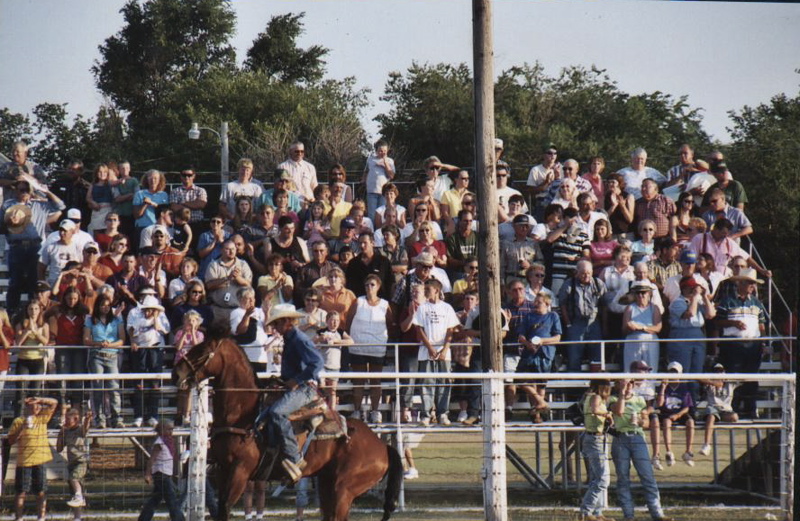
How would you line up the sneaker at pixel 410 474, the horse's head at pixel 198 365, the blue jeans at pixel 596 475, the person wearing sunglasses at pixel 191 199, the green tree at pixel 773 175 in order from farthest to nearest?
1. the green tree at pixel 773 175
2. the person wearing sunglasses at pixel 191 199
3. the sneaker at pixel 410 474
4. the blue jeans at pixel 596 475
5. the horse's head at pixel 198 365

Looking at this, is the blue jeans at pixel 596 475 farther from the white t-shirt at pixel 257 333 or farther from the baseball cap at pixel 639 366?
the white t-shirt at pixel 257 333

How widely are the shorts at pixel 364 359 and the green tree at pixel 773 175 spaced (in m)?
18.6

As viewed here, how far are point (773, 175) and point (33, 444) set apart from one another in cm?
2895

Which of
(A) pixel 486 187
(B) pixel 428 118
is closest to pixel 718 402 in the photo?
(A) pixel 486 187

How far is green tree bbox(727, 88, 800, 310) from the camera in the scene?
33688 mm

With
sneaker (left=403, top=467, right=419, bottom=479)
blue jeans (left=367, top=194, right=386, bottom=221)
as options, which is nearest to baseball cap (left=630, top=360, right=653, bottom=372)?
sneaker (left=403, top=467, right=419, bottom=479)

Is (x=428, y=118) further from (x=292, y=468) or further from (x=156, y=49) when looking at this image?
(x=292, y=468)

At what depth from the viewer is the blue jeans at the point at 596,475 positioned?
43.3 ft

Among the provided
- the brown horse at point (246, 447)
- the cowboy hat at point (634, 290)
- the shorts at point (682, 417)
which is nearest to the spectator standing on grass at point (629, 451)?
the shorts at point (682, 417)

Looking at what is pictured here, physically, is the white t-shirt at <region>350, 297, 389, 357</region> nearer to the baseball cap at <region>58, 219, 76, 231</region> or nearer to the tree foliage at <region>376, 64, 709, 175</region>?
the baseball cap at <region>58, 219, 76, 231</region>

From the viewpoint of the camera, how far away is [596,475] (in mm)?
13227

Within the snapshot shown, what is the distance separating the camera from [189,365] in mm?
11320

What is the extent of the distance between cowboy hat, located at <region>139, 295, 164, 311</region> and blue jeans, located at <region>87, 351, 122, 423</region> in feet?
2.21

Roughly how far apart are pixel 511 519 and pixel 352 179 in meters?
25.7
